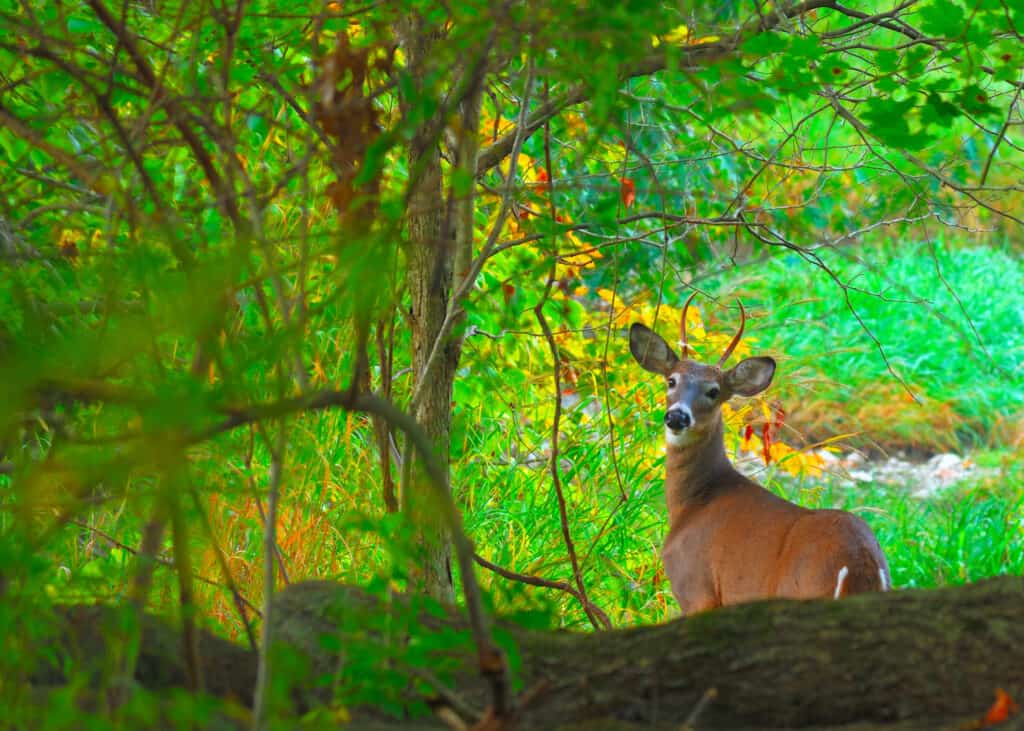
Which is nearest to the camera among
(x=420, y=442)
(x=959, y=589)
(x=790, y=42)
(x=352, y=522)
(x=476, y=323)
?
(x=420, y=442)

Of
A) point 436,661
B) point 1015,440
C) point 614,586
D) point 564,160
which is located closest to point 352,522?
point 436,661

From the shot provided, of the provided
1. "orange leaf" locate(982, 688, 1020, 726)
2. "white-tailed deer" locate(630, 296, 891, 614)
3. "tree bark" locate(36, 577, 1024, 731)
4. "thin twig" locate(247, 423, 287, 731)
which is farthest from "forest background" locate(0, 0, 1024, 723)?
"orange leaf" locate(982, 688, 1020, 726)

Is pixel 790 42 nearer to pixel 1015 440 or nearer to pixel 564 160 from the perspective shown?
pixel 564 160

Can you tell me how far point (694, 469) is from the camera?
470cm

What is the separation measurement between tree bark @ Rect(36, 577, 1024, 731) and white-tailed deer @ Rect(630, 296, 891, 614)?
5.53 feet

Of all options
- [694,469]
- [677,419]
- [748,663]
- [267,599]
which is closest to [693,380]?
[677,419]

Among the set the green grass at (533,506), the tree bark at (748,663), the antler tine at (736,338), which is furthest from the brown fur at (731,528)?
the tree bark at (748,663)

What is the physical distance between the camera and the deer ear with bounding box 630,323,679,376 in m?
4.57

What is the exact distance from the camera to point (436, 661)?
1712mm

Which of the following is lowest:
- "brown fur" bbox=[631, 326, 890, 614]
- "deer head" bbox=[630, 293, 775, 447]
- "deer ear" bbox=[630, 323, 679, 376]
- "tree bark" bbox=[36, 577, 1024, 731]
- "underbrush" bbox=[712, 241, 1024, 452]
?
"tree bark" bbox=[36, 577, 1024, 731]

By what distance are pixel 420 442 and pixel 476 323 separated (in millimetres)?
2672

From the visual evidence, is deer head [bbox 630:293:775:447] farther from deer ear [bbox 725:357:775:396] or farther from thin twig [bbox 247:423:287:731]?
thin twig [bbox 247:423:287:731]

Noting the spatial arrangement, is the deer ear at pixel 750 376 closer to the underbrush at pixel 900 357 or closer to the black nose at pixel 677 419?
the black nose at pixel 677 419

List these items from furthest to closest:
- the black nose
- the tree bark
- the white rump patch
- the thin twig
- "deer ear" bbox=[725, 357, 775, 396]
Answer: "deer ear" bbox=[725, 357, 775, 396] → the black nose → the white rump patch → the tree bark → the thin twig
